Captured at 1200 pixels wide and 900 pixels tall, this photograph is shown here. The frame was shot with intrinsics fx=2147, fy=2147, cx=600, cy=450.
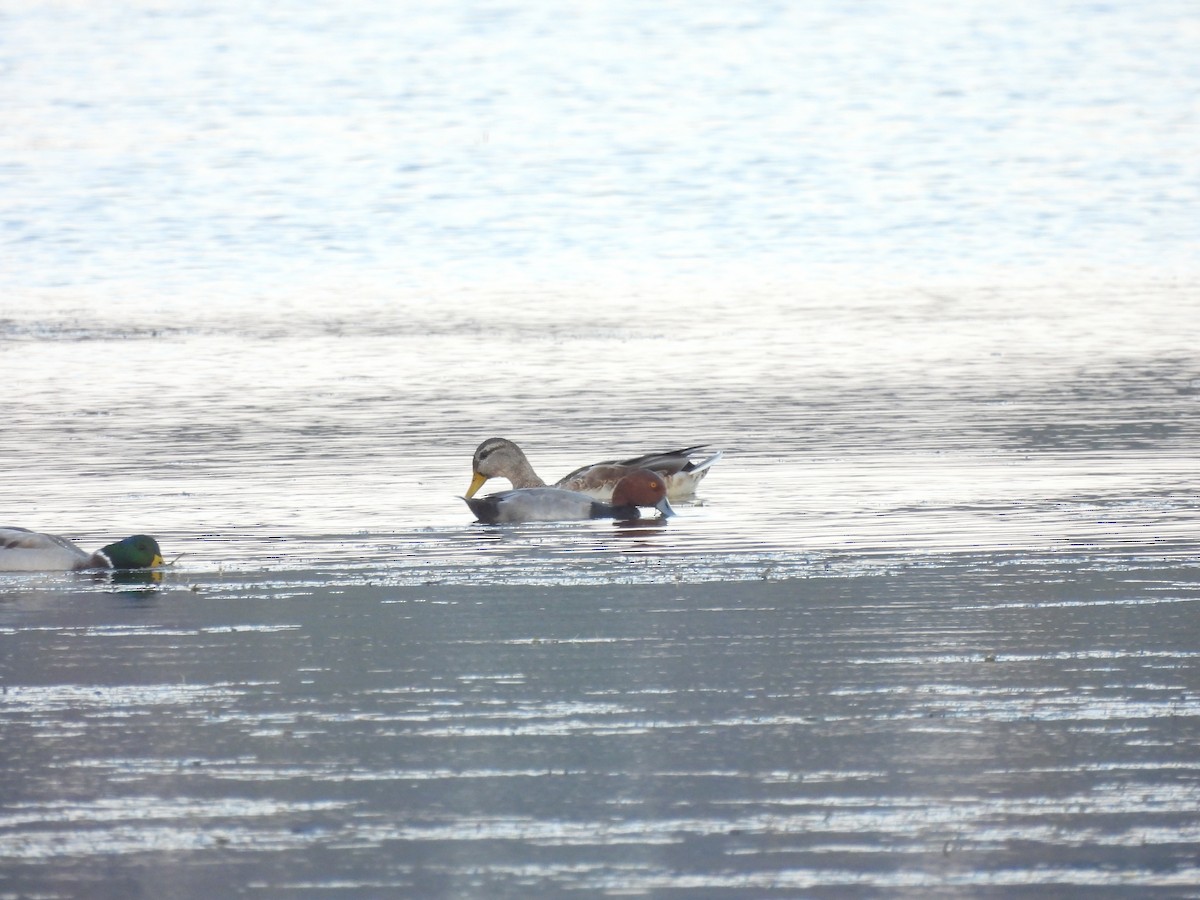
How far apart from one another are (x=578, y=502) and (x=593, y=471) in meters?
0.51

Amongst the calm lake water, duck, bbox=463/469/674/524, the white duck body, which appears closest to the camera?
the calm lake water

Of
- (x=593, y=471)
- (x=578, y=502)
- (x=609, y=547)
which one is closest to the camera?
(x=609, y=547)

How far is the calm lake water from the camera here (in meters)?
7.02

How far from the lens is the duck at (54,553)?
11922 mm

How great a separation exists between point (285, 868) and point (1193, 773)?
10.4 feet

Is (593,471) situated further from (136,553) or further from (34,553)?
(34,553)

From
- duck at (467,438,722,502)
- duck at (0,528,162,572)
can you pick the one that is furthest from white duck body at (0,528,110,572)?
duck at (467,438,722,502)

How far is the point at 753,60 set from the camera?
73.5 meters

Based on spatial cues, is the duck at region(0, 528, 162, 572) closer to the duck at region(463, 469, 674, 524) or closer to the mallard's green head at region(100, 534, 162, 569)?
the mallard's green head at region(100, 534, 162, 569)

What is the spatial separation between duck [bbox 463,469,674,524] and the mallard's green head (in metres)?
2.70

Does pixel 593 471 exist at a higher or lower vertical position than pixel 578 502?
higher

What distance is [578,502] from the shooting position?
47.8ft

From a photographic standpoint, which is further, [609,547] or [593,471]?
[593,471]

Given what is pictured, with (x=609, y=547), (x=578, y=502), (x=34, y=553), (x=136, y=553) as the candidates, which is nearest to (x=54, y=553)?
(x=34, y=553)
